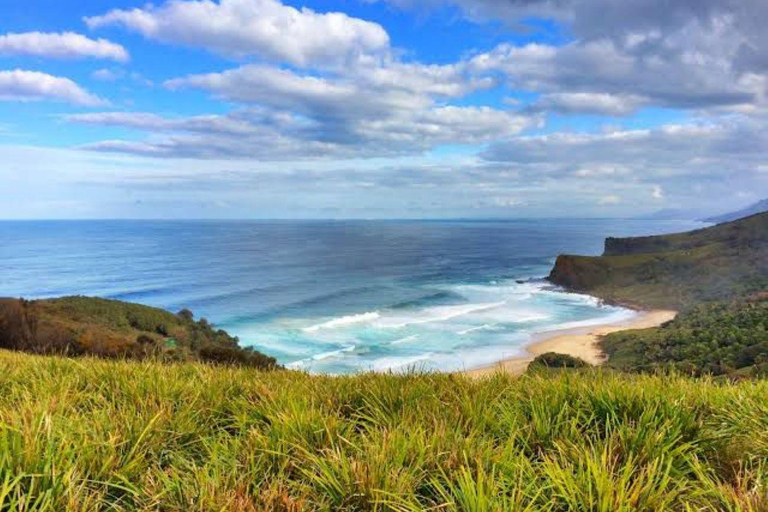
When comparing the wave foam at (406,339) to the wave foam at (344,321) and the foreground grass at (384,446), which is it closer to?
the wave foam at (344,321)

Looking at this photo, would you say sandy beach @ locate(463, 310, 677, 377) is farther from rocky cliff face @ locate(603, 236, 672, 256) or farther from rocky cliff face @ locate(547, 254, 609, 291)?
rocky cliff face @ locate(603, 236, 672, 256)

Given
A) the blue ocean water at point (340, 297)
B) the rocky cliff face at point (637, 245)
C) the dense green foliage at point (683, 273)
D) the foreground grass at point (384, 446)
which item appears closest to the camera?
the foreground grass at point (384, 446)

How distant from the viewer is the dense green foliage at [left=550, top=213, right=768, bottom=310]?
226ft

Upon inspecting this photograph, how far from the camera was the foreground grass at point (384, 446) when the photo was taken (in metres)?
2.80

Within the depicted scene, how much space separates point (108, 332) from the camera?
979 inches

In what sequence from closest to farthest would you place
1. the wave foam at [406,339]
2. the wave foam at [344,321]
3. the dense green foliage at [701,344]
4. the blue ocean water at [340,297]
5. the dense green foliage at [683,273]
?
the dense green foliage at [701,344], the blue ocean water at [340,297], the wave foam at [406,339], the wave foam at [344,321], the dense green foliage at [683,273]

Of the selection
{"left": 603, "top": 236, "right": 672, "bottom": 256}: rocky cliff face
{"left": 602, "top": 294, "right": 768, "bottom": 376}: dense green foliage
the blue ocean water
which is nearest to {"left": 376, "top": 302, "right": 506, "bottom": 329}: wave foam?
the blue ocean water

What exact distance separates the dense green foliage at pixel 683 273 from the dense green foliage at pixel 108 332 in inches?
2403

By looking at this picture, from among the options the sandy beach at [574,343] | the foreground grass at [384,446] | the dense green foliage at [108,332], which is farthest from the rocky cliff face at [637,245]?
the foreground grass at [384,446]

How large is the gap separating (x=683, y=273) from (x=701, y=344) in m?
51.1

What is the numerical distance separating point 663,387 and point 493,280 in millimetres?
82859

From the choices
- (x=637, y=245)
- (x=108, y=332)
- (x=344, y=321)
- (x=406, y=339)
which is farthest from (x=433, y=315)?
(x=637, y=245)

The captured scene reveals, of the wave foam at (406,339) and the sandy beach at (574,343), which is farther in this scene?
the wave foam at (406,339)

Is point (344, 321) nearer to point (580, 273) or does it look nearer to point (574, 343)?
point (574, 343)
